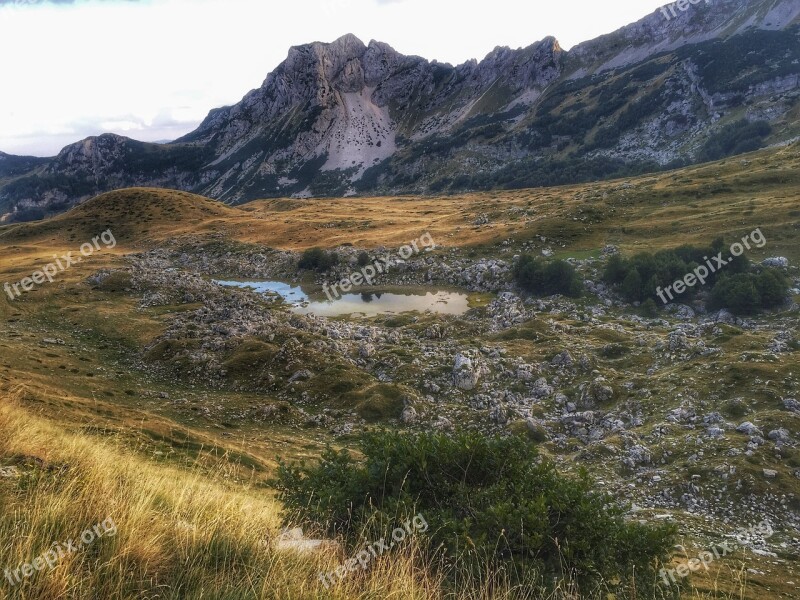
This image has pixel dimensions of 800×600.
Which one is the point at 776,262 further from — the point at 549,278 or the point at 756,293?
the point at 549,278

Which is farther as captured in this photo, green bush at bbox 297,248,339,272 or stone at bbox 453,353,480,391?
green bush at bbox 297,248,339,272

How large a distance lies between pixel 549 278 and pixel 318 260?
36013 mm

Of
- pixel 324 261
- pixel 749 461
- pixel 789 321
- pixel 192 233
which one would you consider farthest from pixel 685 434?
pixel 192 233

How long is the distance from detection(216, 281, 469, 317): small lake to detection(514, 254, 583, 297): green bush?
768 centimetres

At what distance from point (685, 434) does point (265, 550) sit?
23.4 metres

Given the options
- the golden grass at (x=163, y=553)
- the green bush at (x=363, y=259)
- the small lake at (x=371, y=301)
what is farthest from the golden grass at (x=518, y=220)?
the golden grass at (x=163, y=553)

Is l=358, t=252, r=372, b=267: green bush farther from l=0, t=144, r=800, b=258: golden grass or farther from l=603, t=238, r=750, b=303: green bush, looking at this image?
l=603, t=238, r=750, b=303: green bush

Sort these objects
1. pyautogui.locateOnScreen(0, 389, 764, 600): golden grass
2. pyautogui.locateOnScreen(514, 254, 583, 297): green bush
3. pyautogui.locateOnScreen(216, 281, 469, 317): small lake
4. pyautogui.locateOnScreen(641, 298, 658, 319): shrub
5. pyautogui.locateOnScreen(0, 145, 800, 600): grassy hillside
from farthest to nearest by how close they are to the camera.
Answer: pyautogui.locateOnScreen(216, 281, 469, 317): small lake < pyautogui.locateOnScreen(514, 254, 583, 297): green bush < pyautogui.locateOnScreen(641, 298, 658, 319): shrub < pyautogui.locateOnScreen(0, 145, 800, 600): grassy hillside < pyautogui.locateOnScreen(0, 389, 764, 600): golden grass

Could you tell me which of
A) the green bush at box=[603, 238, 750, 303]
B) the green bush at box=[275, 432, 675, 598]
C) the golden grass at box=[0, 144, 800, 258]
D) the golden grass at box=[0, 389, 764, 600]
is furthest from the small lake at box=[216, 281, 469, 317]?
the golden grass at box=[0, 389, 764, 600]

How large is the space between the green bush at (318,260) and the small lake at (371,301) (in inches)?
194

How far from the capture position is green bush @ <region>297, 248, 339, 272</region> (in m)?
70.0

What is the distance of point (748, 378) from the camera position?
24734 mm

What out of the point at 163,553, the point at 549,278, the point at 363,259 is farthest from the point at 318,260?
the point at 163,553

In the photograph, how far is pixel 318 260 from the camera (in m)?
70.3
